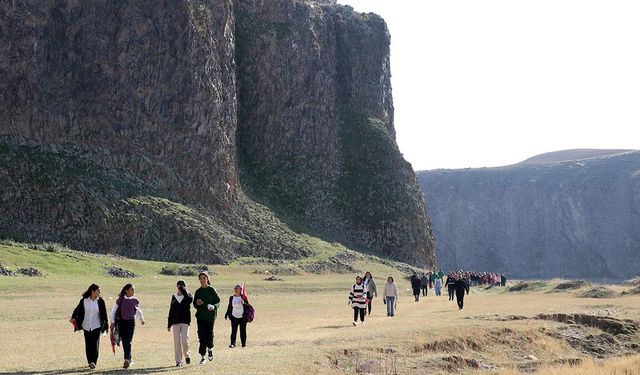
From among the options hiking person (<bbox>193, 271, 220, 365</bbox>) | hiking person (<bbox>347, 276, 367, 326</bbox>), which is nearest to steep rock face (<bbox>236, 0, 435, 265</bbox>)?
hiking person (<bbox>347, 276, 367, 326</bbox>)

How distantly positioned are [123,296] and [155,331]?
1166cm

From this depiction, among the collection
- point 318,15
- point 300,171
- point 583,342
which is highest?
point 318,15

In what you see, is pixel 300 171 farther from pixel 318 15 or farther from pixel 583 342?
pixel 583 342

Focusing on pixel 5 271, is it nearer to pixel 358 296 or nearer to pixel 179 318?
pixel 358 296

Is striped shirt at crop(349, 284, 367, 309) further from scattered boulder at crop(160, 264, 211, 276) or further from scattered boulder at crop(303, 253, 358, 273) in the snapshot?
scattered boulder at crop(303, 253, 358, 273)

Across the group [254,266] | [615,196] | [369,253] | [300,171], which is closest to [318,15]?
[300,171]

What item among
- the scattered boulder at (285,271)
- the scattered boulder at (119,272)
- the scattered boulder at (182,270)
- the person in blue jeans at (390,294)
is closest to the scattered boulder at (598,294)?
the person in blue jeans at (390,294)

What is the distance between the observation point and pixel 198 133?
3799 inches

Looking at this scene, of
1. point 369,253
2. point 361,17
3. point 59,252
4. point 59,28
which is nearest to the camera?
point 59,252

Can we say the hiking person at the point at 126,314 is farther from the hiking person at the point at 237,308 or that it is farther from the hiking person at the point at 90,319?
the hiking person at the point at 237,308

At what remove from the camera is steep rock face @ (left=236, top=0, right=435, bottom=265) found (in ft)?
386

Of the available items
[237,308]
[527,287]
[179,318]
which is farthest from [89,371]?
[527,287]

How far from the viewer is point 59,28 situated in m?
89.6

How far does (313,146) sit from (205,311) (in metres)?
103
